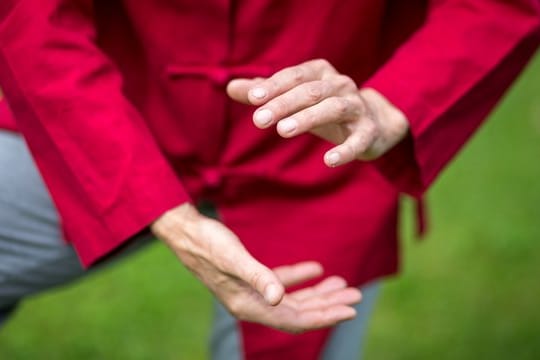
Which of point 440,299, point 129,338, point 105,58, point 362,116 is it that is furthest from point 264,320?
point 440,299

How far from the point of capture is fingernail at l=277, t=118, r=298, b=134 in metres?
1.03

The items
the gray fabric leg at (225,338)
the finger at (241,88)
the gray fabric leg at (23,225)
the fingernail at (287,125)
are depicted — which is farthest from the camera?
the gray fabric leg at (225,338)

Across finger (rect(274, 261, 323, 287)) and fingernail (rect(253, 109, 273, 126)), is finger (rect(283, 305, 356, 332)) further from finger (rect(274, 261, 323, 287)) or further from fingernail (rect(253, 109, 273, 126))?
fingernail (rect(253, 109, 273, 126))

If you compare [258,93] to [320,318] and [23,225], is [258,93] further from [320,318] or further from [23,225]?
[23,225]

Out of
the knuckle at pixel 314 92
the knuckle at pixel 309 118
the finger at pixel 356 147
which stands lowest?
the finger at pixel 356 147

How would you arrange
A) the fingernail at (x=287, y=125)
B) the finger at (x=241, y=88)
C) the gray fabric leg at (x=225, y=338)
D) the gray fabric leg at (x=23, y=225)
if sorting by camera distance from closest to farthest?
the fingernail at (x=287, y=125) < the finger at (x=241, y=88) < the gray fabric leg at (x=23, y=225) < the gray fabric leg at (x=225, y=338)

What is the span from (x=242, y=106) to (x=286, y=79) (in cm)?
26

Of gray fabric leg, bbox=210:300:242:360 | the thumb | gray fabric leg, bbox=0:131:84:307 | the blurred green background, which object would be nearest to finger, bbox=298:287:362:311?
the thumb

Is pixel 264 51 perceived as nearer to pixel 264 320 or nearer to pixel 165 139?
pixel 165 139

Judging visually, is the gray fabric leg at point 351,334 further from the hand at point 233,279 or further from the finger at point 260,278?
the finger at point 260,278

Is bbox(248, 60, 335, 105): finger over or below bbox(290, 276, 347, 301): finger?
over

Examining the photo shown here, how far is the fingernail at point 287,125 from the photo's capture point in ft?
3.39

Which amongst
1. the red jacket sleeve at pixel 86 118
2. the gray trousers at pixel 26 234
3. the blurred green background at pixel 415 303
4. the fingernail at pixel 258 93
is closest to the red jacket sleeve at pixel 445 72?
the fingernail at pixel 258 93

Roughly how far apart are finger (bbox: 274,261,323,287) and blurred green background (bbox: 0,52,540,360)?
1.12 m
